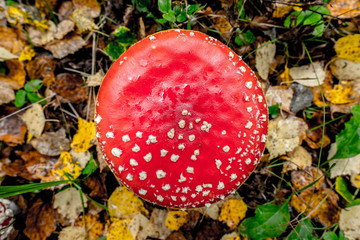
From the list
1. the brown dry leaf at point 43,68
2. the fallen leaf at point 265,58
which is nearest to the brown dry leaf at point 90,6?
the brown dry leaf at point 43,68

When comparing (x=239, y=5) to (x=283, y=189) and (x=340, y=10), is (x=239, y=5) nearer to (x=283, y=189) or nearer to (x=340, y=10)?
(x=340, y=10)

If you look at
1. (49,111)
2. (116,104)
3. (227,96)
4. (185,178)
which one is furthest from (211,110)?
(49,111)

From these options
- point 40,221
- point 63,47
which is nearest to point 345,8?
point 63,47

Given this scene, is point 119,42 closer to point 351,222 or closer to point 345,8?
point 345,8

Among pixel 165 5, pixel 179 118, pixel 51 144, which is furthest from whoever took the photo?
pixel 51 144

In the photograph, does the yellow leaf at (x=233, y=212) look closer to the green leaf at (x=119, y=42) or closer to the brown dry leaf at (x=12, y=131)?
the green leaf at (x=119, y=42)
